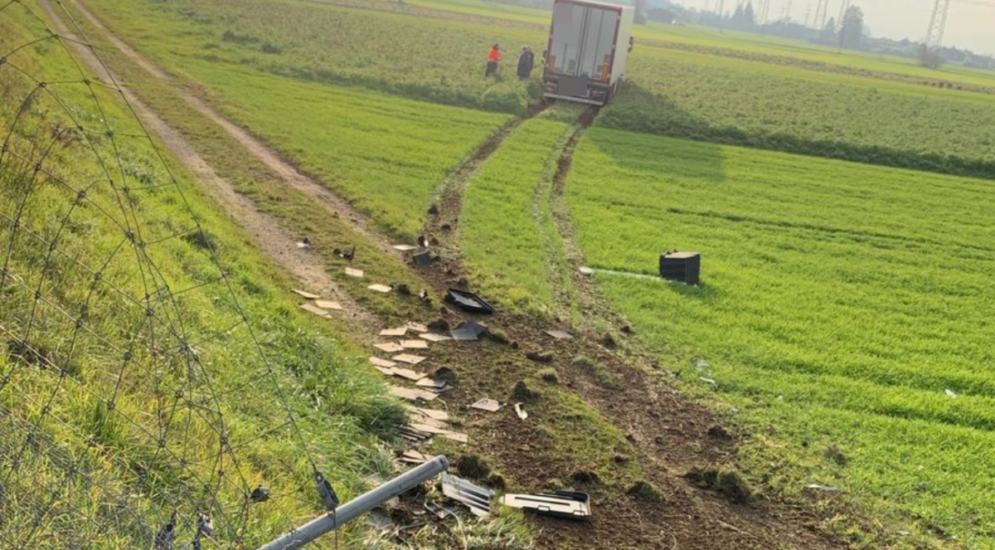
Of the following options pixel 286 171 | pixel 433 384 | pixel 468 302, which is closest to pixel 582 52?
pixel 286 171

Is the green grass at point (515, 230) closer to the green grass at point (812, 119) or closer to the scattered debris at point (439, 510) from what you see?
the scattered debris at point (439, 510)


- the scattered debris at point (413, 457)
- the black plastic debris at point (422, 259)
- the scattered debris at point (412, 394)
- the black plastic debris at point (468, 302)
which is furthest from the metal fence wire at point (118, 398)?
the black plastic debris at point (422, 259)

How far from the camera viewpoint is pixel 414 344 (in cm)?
962

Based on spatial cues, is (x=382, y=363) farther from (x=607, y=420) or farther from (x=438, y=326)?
(x=607, y=420)

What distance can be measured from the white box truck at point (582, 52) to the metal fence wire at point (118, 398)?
2561cm

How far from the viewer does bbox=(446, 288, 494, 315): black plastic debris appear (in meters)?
11.0

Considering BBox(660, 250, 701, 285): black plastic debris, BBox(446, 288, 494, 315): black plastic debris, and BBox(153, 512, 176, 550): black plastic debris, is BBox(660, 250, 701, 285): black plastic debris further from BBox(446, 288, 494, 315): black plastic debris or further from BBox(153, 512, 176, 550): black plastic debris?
BBox(153, 512, 176, 550): black plastic debris

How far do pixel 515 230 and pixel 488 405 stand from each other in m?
7.23

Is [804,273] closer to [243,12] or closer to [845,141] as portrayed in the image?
[845,141]

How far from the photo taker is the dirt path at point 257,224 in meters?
11.0

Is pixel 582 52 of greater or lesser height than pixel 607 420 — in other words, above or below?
above

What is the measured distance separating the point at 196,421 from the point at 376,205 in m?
9.48

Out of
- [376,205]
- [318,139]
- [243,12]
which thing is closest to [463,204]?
[376,205]

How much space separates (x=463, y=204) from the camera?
54.4 feet
